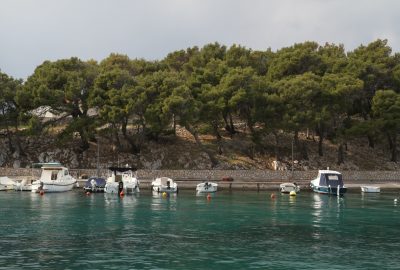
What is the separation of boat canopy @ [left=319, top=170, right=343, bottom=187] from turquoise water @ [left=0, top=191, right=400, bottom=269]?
13.7 m

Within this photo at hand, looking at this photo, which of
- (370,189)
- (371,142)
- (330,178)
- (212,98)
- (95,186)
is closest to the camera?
(95,186)

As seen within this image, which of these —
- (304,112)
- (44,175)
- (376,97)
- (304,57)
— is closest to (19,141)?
(44,175)

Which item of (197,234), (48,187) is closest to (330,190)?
(48,187)

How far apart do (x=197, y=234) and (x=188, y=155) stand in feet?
200

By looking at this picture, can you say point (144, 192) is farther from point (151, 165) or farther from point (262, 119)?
point (262, 119)

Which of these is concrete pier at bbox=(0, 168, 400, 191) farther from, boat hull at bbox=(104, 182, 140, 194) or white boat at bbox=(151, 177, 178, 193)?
boat hull at bbox=(104, 182, 140, 194)

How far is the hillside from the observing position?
322 ft

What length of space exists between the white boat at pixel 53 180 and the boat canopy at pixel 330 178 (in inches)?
1463

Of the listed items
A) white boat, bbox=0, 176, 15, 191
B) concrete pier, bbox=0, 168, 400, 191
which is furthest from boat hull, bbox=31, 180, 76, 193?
concrete pier, bbox=0, 168, 400, 191

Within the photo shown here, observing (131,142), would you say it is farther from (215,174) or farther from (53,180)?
(53,180)

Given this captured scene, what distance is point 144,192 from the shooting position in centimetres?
8194

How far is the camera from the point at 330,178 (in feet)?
273

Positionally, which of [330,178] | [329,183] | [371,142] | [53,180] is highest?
[371,142]

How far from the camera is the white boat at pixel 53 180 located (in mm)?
80000
